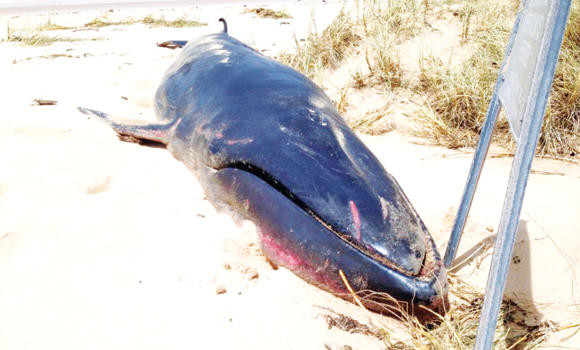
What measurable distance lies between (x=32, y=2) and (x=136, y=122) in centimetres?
1737

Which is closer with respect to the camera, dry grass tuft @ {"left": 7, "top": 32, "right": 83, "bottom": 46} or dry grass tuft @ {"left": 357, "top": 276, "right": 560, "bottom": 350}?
dry grass tuft @ {"left": 357, "top": 276, "right": 560, "bottom": 350}

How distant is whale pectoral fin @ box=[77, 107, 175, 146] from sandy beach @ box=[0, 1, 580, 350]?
0.08m

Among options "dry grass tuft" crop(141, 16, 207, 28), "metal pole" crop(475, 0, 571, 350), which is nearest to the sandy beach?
"metal pole" crop(475, 0, 571, 350)

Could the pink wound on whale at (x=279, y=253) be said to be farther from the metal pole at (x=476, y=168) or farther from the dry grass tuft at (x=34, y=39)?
the dry grass tuft at (x=34, y=39)

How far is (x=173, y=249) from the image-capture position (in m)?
2.16

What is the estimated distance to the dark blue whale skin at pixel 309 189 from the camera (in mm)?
1806

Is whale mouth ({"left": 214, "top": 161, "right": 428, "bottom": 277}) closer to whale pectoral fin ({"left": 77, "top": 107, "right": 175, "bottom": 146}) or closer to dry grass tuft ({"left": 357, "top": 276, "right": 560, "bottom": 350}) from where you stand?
dry grass tuft ({"left": 357, "top": 276, "right": 560, "bottom": 350})

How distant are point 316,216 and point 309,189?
0.38 feet

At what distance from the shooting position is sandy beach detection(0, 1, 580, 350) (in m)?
1.73

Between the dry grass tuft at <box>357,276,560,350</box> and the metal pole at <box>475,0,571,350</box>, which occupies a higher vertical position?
the metal pole at <box>475,0,571,350</box>

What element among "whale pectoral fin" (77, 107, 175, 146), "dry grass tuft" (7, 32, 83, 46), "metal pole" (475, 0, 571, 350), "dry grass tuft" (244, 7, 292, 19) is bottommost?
"dry grass tuft" (7, 32, 83, 46)

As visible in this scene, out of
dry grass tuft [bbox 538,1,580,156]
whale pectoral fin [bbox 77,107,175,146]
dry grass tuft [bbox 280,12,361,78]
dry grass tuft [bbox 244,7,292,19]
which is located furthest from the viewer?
dry grass tuft [bbox 244,7,292,19]

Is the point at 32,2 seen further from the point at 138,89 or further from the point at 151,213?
the point at 151,213

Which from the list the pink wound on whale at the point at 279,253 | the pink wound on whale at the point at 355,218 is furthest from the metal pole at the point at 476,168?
the pink wound on whale at the point at 279,253
